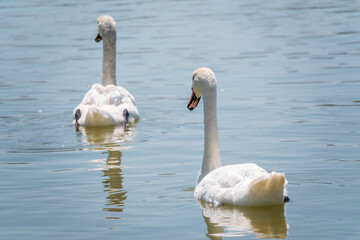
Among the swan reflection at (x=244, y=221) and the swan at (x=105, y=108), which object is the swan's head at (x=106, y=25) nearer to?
the swan at (x=105, y=108)

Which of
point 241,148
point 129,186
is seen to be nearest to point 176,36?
point 241,148

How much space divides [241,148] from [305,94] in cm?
461

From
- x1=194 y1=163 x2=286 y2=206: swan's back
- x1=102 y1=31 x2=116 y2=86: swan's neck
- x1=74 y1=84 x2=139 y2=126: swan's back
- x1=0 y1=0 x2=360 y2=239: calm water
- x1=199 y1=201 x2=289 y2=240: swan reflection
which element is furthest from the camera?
x1=102 y1=31 x2=116 y2=86: swan's neck

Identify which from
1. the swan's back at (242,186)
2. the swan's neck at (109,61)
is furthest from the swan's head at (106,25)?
the swan's back at (242,186)

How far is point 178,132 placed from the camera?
1348cm

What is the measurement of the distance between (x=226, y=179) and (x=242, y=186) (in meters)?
0.30

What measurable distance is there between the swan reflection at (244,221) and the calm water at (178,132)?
2 cm

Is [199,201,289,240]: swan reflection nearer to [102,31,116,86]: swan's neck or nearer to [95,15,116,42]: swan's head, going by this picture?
[102,31,116,86]: swan's neck

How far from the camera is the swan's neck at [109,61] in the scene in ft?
53.1

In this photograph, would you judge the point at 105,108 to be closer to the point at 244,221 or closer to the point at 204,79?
the point at 204,79

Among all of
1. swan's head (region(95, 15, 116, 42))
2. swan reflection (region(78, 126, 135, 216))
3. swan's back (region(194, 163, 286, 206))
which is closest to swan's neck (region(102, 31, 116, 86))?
swan's head (region(95, 15, 116, 42))

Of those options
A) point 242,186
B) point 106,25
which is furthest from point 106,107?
point 242,186

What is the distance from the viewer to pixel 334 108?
48.2ft

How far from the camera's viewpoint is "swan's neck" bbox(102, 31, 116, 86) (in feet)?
53.1
